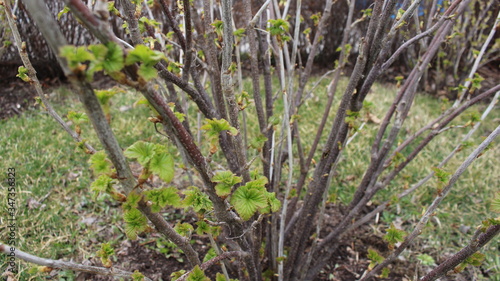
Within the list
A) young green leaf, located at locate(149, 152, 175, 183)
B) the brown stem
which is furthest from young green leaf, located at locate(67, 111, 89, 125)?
the brown stem

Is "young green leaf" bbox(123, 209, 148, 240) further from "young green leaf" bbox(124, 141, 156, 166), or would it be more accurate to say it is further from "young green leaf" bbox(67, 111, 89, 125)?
"young green leaf" bbox(67, 111, 89, 125)

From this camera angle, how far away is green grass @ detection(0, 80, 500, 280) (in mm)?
1954

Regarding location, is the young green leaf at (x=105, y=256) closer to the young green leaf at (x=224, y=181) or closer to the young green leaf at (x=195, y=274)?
the young green leaf at (x=195, y=274)

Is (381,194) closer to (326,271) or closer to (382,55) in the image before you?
(326,271)

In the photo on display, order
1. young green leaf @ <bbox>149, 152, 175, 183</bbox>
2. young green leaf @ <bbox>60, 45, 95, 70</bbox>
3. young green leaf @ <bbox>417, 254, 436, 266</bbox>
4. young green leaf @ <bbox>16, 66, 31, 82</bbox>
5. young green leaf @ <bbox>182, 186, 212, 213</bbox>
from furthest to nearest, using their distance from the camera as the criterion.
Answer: young green leaf @ <bbox>417, 254, 436, 266</bbox>
young green leaf @ <bbox>16, 66, 31, 82</bbox>
young green leaf @ <bbox>182, 186, 212, 213</bbox>
young green leaf @ <bbox>149, 152, 175, 183</bbox>
young green leaf @ <bbox>60, 45, 95, 70</bbox>

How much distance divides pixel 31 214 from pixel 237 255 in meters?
1.62

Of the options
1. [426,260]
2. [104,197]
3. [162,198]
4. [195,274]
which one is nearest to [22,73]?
[162,198]

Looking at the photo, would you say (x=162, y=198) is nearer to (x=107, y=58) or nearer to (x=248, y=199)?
(x=248, y=199)

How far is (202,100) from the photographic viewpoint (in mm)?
1175

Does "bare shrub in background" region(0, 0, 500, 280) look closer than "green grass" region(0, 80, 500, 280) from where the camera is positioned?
Yes

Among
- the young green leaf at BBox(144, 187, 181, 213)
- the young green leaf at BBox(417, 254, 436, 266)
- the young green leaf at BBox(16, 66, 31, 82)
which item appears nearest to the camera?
the young green leaf at BBox(144, 187, 181, 213)

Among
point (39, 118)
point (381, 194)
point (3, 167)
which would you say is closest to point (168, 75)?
point (381, 194)

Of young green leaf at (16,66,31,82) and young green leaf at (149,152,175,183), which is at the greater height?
young green leaf at (16,66,31,82)

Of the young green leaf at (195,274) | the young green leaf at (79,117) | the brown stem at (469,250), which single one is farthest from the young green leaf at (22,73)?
the brown stem at (469,250)
